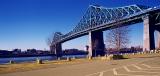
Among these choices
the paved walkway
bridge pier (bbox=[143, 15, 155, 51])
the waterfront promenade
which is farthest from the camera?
bridge pier (bbox=[143, 15, 155, 51])

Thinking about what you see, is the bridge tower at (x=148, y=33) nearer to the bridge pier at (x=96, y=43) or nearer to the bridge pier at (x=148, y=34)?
the bridge pier at (x=148, y=34)

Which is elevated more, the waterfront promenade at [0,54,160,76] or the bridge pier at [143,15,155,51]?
the bridge pier at [143,15,155,51]

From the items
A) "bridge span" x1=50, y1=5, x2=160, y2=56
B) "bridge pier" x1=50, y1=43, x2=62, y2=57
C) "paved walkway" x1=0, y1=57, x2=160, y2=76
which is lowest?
"paved walkway" x1=0, y1=57, x2=160, y2=76

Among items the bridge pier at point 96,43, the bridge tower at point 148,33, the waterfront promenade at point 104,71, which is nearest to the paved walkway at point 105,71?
the waterfront promenade at point 104,71

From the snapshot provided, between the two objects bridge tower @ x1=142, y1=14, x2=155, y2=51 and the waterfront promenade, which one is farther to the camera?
bridge tower @ x1=142, y1=14, x2=155, y2=51

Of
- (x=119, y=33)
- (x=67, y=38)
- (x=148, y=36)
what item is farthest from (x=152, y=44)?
(x=67, y=38)

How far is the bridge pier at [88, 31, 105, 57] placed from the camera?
13875 centimetres

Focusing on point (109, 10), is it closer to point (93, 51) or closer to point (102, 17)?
point (102, 17)

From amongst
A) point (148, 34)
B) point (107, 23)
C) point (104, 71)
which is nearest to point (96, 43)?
point (107, 23)

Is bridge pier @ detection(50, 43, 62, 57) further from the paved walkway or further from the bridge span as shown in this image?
the paved walkway

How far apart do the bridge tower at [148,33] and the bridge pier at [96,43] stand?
38629 millimetres

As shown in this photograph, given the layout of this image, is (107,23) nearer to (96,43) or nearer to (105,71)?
(96,43)

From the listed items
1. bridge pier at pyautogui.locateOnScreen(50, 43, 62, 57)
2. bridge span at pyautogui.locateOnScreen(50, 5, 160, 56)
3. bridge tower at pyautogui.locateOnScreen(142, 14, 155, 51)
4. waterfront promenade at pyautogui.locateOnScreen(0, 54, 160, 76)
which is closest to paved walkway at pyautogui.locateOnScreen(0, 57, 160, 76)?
waterfront promenade at pyautogui.locateOnScreen(0, 54, 160, 76)

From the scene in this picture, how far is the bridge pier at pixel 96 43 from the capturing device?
138750 millimetres
